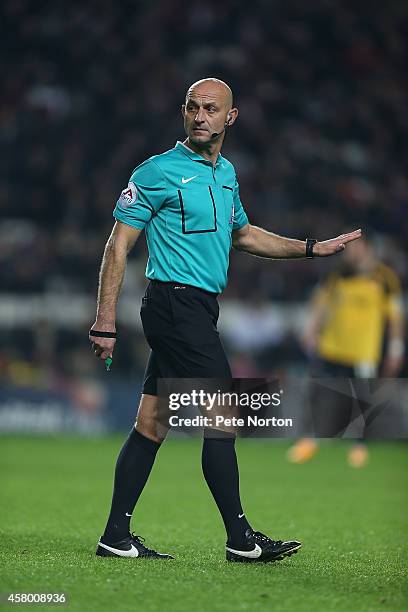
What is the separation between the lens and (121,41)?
1945cm

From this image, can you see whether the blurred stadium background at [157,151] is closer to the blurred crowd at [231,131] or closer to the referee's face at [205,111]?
the blurred crowd at [231,131]

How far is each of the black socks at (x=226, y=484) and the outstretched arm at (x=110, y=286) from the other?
0.66 metres

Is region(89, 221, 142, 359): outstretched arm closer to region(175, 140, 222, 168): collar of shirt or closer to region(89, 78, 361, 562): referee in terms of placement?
region(89, 78, 361, 562): referee

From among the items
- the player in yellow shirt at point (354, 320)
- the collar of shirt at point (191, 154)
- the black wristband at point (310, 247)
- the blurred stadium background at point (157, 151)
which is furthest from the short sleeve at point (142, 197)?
the blurred stadium background at point (157, 151)

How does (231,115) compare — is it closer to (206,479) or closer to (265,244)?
(265,244)

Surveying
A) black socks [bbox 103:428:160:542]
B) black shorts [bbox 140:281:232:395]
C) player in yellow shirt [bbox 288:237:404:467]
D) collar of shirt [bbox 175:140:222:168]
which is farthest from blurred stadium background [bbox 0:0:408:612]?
collar of shirt [bbox 175:140:222:168]

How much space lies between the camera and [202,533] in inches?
248

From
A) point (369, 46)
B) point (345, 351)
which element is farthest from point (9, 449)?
point (369, 46)

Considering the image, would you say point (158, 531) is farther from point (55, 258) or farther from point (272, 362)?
point (55, 258)

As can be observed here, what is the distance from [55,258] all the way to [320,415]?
11598mm

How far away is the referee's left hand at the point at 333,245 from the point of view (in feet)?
17.8

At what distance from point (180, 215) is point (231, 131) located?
13.2 m

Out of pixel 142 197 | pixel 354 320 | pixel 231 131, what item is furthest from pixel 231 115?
pixel 231 131

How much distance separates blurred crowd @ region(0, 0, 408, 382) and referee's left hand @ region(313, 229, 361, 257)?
33.5ft
